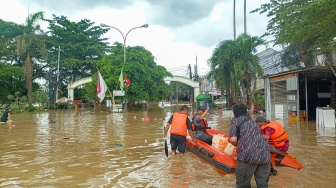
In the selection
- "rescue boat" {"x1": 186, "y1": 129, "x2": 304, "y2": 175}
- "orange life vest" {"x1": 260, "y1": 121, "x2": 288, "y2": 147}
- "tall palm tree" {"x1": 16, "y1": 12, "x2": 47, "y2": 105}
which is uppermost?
"tall palm tree" {"x1": 16, "y1": 12, "x2": 47, "y2": 105}

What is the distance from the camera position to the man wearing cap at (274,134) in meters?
6.02

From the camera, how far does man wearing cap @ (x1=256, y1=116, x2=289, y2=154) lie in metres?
6.02

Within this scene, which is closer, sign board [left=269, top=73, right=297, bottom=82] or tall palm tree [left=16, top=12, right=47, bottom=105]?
sign board [left=269, top=73, right=297, bottom=82]

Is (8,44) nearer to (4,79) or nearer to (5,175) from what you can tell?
(4,79)

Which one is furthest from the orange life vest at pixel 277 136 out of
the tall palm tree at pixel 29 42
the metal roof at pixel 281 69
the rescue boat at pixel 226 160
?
the tall palm tree at pixel 29 42

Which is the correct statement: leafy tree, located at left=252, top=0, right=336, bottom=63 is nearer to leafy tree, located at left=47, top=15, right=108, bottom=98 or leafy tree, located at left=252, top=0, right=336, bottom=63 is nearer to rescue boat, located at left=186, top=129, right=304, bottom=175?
rescue boat, located at left=186, top=129, right=304, bottom=175

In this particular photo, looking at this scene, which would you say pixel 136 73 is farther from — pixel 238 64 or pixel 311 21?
pixel 311 21

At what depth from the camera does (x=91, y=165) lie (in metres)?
7.07

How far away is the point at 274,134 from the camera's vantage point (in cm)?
615

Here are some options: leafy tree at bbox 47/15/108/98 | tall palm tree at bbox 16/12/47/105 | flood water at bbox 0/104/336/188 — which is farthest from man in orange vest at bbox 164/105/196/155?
leafy tree at bbox 47/15/108/98

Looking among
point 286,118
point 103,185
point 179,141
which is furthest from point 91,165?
point 286,118

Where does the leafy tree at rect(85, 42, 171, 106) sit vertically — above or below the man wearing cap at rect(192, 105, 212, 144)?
above

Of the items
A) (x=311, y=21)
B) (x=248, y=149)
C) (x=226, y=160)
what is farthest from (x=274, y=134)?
(x=311, y=21)

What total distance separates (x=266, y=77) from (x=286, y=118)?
9.80ft
